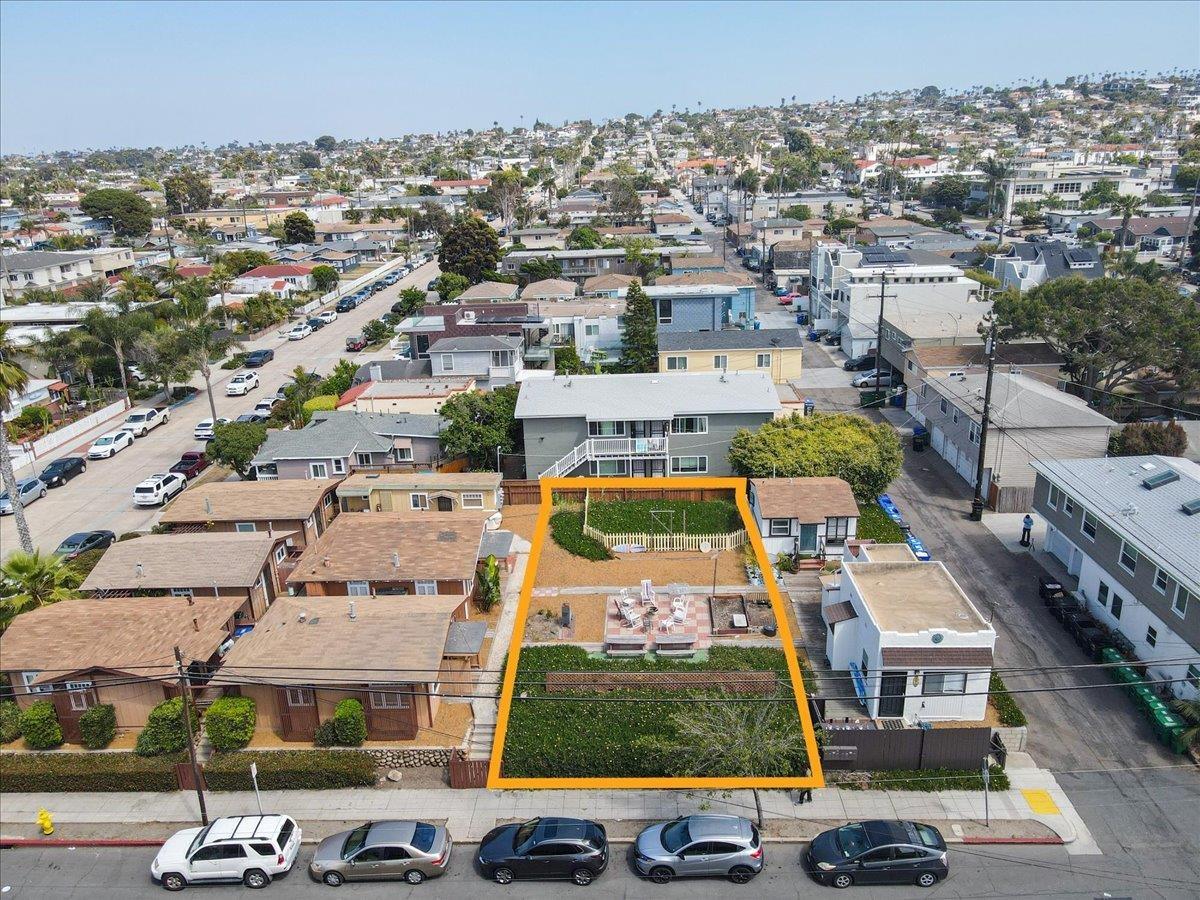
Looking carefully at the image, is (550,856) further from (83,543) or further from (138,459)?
(138,459)

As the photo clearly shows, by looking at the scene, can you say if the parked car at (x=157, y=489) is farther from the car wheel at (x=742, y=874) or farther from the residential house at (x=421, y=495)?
the car wheel at (x=742, y=874)

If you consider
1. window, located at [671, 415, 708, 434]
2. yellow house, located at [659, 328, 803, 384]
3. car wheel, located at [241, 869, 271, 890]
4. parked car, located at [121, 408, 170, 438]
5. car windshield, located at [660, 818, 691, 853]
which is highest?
yellow house, located at [659, 328, 803, 384]

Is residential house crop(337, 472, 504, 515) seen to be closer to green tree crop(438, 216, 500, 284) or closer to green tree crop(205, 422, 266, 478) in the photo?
green tree crop(205, 422, 266, 478)

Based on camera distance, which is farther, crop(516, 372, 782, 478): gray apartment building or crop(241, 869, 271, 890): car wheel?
crop(516, 372, 782, 478): gray apartment building

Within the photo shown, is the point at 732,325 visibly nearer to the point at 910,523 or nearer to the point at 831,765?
the point at 910,523

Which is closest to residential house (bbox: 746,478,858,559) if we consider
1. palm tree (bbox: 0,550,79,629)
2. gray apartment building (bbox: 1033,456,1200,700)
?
gray apartment building (bbox: 1033,456,1200,700)

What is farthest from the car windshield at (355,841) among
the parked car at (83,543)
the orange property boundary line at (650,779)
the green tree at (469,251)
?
the green tree at (469,251)
